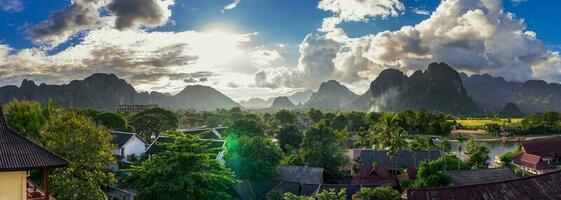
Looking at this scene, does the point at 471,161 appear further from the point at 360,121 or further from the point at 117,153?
the point at 360,121

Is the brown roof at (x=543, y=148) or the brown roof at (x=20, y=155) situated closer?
the brown roof at (x=20, y=155)

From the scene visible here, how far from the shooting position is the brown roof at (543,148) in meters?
68.6

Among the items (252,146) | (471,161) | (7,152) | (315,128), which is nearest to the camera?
(7,152)

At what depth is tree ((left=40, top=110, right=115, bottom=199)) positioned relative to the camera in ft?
77.3

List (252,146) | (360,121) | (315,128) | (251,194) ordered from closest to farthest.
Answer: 1. (251,194)
2. (252,146)
3. (315,128)
4. (360,121)

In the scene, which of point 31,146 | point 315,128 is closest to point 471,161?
point 315,128

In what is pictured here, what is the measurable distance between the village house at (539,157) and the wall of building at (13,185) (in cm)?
6301

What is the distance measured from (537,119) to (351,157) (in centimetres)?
8797

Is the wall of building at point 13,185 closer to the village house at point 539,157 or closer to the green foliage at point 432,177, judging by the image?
the green foliage at point 432,177

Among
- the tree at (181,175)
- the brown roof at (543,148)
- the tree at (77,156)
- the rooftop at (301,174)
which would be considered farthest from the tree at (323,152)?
the brown roof at (543,148)

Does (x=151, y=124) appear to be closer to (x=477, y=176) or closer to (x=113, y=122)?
(x=113, y=122)

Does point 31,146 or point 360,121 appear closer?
point 31,146

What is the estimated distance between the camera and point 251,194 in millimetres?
37156

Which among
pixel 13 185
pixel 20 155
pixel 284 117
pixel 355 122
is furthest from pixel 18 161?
pixel 355 122
